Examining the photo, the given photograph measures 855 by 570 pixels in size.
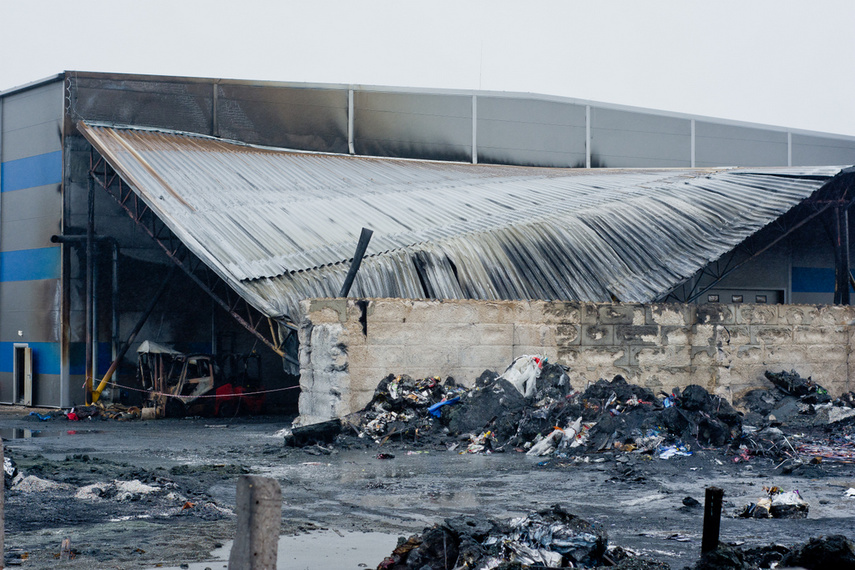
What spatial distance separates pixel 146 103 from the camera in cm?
2647

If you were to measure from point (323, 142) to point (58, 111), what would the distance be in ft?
26.9

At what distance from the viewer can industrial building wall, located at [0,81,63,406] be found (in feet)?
79.6

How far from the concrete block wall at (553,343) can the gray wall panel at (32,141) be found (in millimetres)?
14044

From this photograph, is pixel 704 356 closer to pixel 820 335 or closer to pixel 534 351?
pixel 820 335

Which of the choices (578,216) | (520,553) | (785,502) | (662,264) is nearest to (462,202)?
(578,216)

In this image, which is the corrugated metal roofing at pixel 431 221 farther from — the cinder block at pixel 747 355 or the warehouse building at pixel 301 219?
the cinder block at pixel 747 355

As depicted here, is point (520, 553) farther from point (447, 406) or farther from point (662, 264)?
point (662, 264)

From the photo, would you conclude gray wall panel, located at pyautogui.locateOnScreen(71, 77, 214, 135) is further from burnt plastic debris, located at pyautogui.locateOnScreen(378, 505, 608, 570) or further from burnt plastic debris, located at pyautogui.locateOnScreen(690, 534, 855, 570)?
burnt plastic debris, located at pyautogui.locateOnScreen(690, 534, 855, 570)

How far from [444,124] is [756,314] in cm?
1775

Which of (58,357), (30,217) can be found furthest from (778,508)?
(30,217)

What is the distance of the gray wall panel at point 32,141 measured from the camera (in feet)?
81.3

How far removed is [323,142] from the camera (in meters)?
29.3

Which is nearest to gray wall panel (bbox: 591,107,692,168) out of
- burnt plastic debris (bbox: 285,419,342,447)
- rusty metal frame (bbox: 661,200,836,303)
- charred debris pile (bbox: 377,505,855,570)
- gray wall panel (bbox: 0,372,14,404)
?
rusty metal frame (bbox: 661,200,836,303)

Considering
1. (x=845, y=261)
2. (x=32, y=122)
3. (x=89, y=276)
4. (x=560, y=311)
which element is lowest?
(x=560, y=311)
